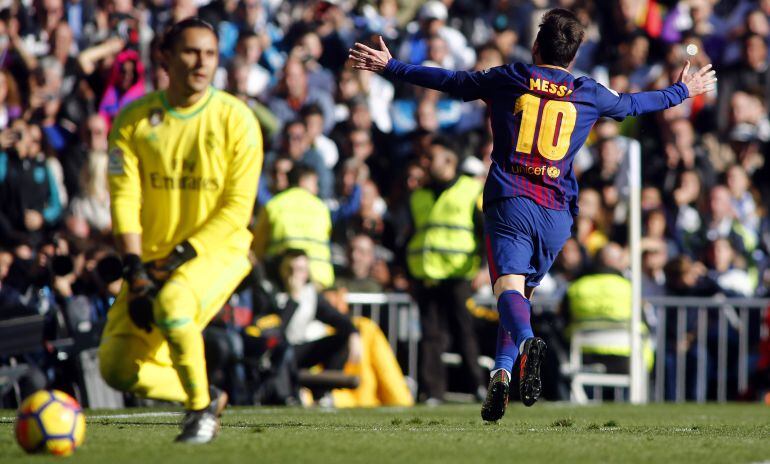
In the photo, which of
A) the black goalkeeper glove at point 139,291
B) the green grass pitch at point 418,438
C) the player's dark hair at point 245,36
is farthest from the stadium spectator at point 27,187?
the black goalkeeper glove at point 139,291

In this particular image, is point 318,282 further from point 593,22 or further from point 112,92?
point 593,22

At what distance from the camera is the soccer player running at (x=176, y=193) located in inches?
292

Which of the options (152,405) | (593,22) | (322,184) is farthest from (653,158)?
(152,405)

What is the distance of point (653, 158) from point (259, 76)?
183 inches

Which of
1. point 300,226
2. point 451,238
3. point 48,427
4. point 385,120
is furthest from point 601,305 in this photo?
point 48,427

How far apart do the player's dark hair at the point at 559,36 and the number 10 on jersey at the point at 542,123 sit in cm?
28

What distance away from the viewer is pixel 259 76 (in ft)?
53.4

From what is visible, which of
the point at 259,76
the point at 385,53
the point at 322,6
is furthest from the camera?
the point at 322,6

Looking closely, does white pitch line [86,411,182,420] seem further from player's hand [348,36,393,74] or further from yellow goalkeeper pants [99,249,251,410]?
player's hand [348,36,393,74]

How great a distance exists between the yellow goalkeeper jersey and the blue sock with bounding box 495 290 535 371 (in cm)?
163

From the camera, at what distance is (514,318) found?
826 centimetres

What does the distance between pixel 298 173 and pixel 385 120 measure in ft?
9.43

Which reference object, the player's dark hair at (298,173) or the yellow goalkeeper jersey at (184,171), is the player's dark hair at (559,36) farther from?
the player's dark hair at (298,173)

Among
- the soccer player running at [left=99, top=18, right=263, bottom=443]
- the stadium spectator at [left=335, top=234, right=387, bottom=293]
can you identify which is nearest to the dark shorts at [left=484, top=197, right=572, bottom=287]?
the soccer player running at [left=99, top=18, right=263, bottom=443]
